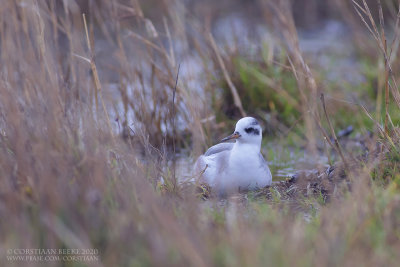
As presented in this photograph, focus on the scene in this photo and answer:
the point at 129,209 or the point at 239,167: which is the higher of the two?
the point at 129,209

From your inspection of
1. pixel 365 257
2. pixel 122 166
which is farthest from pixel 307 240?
pixel 122 166

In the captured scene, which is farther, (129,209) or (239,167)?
(239,167)

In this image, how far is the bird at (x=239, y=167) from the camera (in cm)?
440

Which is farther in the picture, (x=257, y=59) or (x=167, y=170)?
(x=257, y=59)

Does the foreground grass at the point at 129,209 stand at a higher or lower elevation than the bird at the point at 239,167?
higher

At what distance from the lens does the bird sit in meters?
4.40

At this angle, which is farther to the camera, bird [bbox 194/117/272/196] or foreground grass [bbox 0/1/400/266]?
bird [bbox 194/117/272/196]

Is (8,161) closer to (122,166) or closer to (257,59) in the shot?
(122,166)

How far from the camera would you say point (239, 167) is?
4.41m

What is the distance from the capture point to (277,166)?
5652 millimetres

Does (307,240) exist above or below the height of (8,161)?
below

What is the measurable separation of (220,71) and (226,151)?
6.51 ft

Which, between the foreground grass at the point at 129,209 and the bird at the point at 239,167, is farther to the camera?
the bird at the point at 239,167

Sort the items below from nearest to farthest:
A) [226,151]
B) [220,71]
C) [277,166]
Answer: [226,151] < [277,166] < [220,71]
